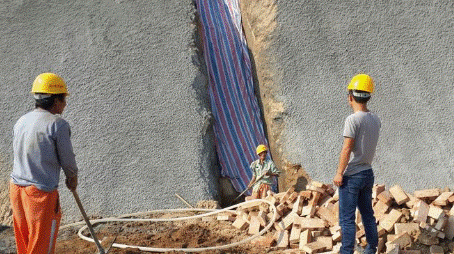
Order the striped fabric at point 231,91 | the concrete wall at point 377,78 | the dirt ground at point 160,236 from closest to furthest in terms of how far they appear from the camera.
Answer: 1. the dirt ground at point 160,236
2. the concrete wall at point 377,78
3. the striped fabric at point 231,91

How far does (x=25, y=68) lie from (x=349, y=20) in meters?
4.27

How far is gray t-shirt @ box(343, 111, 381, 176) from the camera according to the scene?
435 centimetres

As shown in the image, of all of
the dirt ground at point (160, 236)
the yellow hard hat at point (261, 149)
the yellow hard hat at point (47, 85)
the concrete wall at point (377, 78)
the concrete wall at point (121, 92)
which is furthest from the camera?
the yellow hard hat at point (261, 149)

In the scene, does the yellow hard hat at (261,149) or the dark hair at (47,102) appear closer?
the dark hair at (47,102)

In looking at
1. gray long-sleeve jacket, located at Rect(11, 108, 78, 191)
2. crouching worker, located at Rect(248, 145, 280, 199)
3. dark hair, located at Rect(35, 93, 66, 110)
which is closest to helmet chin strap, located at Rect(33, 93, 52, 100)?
dark hair, located at Rect(35, 93, 66, 110)

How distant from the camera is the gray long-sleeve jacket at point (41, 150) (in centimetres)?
376

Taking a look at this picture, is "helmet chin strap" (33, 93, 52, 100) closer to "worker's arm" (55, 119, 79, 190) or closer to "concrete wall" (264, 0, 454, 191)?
"worker's arm" (55, 119, 79, 190)

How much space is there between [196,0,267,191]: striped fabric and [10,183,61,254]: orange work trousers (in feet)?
12.4

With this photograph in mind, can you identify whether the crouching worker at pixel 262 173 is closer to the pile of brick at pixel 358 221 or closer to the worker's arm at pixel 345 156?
the pile of brick at pixel 358 221

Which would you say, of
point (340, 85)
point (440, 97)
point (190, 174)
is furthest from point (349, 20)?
point (190, 174)

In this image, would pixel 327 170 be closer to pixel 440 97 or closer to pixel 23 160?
pixel 440 97

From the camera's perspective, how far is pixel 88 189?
6812 millimetres

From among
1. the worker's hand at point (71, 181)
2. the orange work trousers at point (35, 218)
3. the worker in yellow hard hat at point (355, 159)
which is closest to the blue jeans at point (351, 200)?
the worker in yellow hard hat at point (355, 159)

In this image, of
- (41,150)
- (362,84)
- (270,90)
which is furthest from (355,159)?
(270,90)
